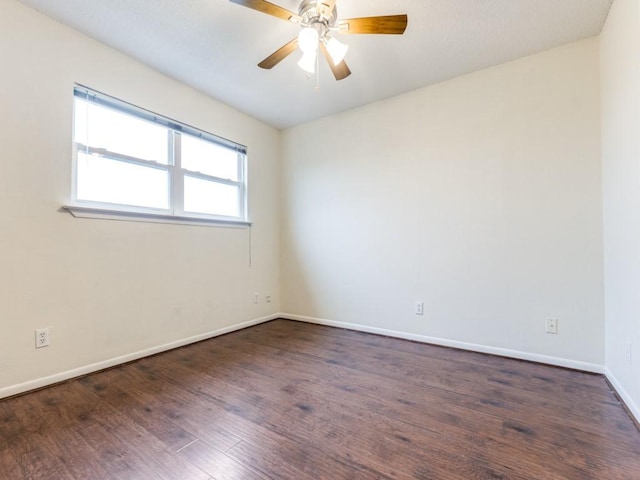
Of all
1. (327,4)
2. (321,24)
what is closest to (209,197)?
(321,24)

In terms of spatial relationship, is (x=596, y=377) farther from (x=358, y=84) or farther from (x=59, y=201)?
(x=59, y=201)

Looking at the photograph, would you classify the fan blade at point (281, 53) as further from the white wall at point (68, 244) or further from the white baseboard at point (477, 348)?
the white baseboard at point (477, 348)

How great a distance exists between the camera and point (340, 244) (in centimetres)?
347

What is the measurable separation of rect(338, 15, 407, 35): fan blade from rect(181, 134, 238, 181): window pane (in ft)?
6.33

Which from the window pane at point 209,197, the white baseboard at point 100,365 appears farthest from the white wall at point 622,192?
the window pane at point 209,197

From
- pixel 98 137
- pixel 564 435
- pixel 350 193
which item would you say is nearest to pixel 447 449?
pixel 564 435

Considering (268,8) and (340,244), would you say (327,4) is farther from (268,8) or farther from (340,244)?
(340,244)

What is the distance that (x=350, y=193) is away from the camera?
11.1 feet

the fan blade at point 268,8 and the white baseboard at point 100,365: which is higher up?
the fan blade at point 268,8

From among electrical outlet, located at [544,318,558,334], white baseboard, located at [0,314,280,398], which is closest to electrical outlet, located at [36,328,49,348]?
white baseboard, located at [0,314,280,398]

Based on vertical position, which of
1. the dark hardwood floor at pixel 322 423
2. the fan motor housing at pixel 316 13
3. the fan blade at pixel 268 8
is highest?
the fan motor housing at pixel 316 13

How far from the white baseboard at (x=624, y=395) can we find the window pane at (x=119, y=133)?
12.2 ft

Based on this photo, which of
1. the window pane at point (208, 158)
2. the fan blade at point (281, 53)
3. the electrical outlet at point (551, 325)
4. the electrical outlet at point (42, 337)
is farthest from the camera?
the window pane at point (208, 158)

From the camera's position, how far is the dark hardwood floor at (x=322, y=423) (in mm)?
1260
